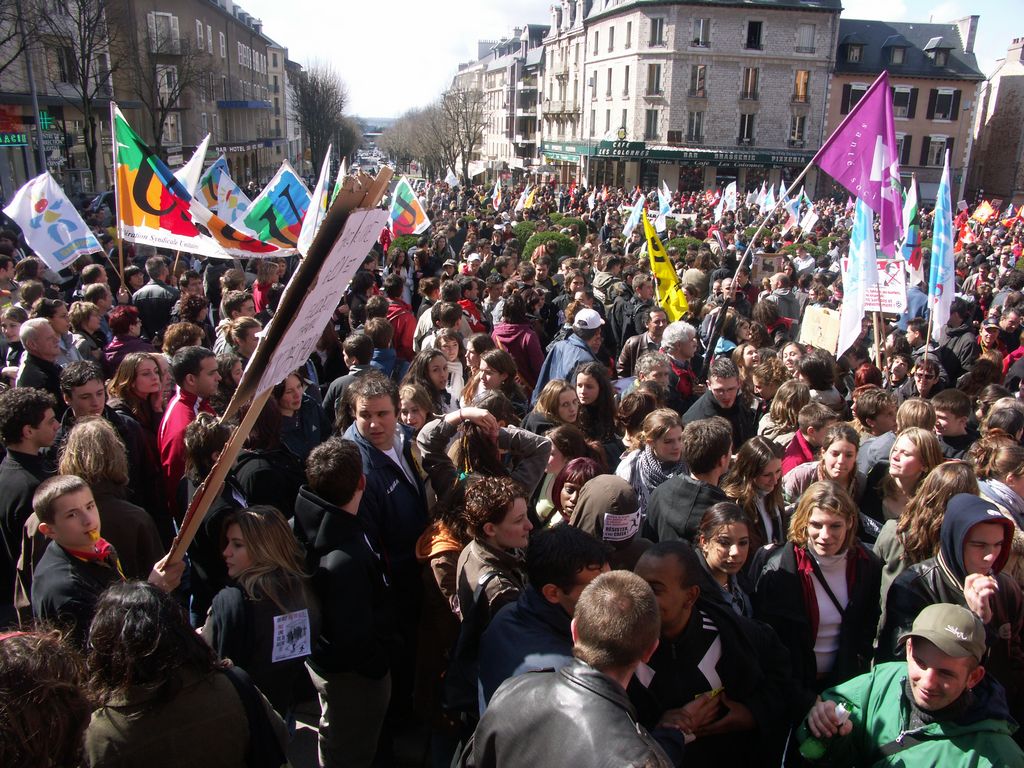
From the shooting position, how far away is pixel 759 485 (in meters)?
4.07

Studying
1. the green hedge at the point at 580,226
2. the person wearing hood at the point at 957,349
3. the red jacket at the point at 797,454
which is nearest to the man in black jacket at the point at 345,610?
the red jacket at the point at 797,454

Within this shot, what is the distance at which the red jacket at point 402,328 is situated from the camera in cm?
758

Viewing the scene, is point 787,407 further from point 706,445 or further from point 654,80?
point 654,80

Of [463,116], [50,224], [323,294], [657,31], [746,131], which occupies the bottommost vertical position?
[50,224]

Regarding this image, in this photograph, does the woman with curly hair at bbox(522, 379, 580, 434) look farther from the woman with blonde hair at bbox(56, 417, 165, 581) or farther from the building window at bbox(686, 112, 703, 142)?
the building window at bbox(686, 112, 703, 142)

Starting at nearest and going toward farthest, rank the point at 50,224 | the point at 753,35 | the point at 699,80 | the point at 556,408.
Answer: the point at 556,408
the point at 50,224
the point at 753,35
the point at 699,80

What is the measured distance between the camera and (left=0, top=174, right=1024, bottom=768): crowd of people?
216cm

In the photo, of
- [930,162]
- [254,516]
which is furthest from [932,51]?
[254,516]

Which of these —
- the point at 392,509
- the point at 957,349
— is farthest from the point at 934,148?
the point at 392,509

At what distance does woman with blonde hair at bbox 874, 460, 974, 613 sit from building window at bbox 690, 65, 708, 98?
47.9m

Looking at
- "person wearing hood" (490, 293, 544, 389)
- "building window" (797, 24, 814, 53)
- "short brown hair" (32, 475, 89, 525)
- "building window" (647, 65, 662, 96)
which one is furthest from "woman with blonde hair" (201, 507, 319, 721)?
"building window" (797, 24, 814, 53)

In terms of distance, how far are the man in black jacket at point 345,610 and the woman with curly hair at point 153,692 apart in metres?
0.88

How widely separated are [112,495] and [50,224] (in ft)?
21.2

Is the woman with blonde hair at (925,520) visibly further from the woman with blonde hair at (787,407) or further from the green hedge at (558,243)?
the green hedge at (558,243)
